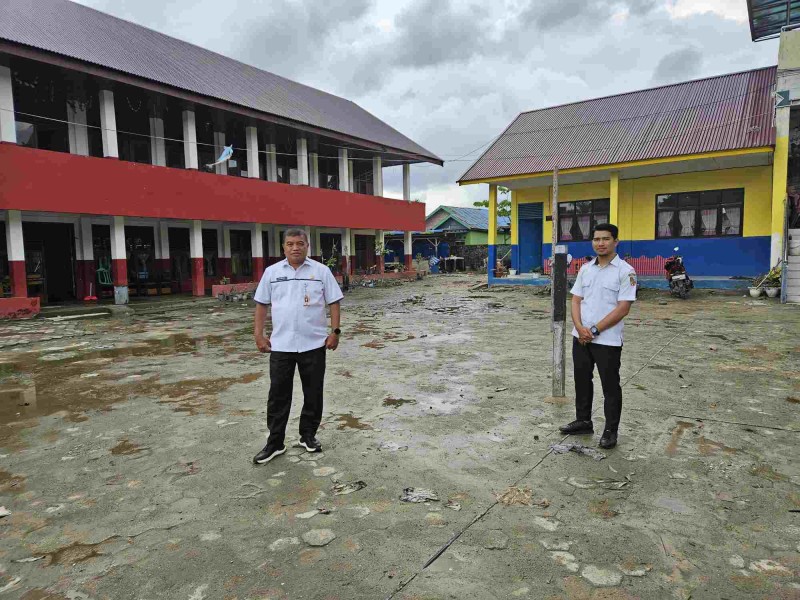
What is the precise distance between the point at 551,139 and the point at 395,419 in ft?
59.1

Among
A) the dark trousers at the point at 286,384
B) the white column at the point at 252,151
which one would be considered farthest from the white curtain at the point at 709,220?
the dark trousers at the point at 286,384

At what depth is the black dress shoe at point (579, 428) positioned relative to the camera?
13.6ft

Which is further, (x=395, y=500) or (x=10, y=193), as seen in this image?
(x=10, y=193)

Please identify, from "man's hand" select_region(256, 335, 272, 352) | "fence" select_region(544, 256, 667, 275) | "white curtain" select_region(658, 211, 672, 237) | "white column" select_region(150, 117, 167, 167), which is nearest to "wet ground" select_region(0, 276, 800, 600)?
"man's hand" select_region(256, 335, 272, 352)

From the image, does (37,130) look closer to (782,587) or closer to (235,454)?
(235,454)

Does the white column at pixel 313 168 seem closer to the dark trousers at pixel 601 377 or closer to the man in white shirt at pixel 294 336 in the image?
the man in white shirt at pixel 294 336

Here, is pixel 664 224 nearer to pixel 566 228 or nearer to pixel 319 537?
pixel 566 228

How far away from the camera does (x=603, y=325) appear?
12.7ft

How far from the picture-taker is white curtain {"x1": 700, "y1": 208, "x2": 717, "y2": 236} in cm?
1711

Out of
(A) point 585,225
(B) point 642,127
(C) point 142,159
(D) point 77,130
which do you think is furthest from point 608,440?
(C) point 142,159

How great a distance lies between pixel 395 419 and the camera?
4.68 metres

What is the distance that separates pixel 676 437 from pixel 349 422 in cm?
265

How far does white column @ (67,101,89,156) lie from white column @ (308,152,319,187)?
9244 mm

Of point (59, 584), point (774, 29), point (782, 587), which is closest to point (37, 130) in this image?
point (59, 584)
